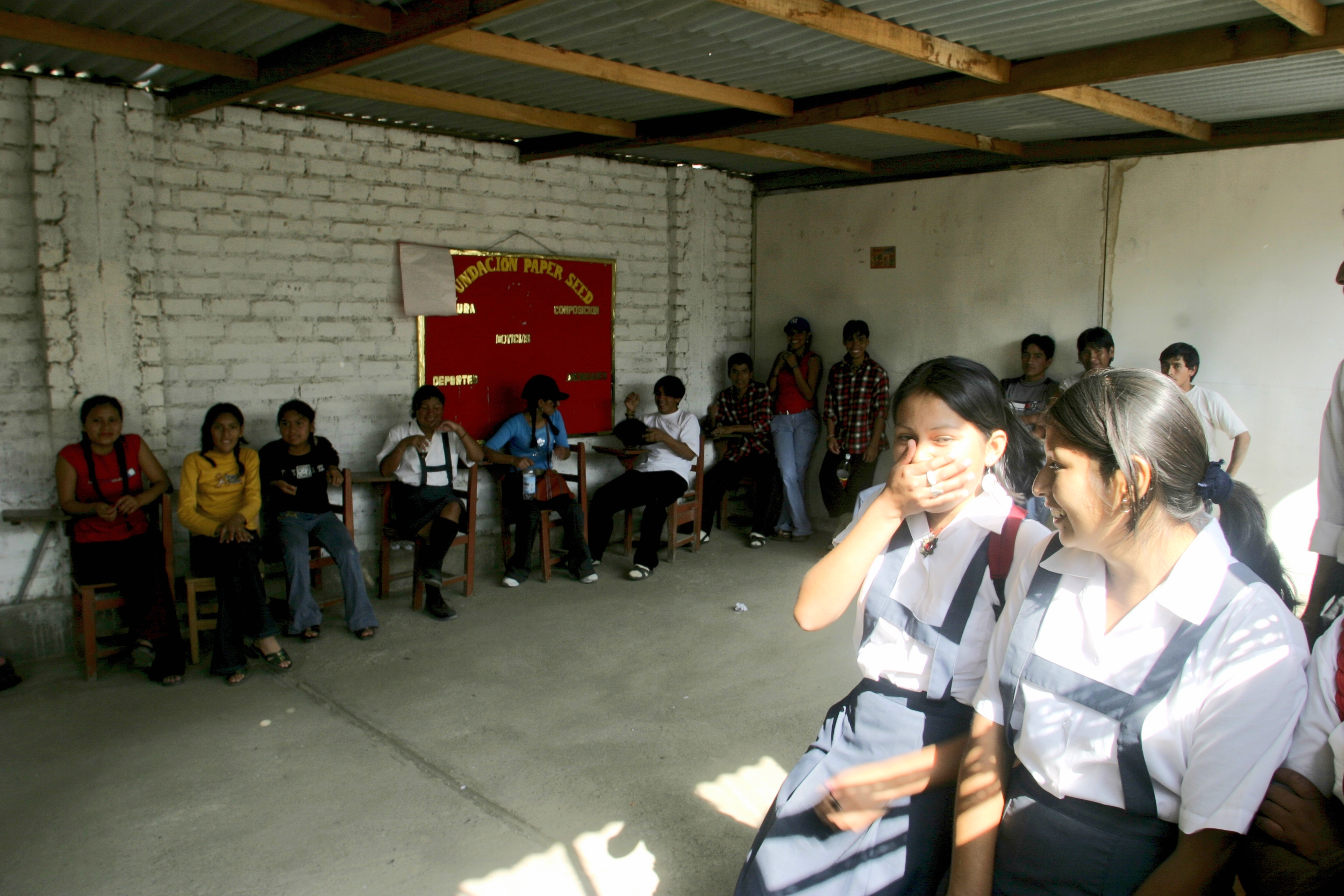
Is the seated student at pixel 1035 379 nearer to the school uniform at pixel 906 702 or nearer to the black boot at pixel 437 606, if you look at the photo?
the black boot at pixel 437 606

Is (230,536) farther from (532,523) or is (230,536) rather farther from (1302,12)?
(1302,12)

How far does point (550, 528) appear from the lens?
5.97 meters

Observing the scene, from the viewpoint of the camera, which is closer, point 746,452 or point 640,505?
point 640,505

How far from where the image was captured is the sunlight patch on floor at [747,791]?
3102 millimetres

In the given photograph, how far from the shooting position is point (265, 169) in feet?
16.5

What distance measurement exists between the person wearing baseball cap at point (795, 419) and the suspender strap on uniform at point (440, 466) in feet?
8.68

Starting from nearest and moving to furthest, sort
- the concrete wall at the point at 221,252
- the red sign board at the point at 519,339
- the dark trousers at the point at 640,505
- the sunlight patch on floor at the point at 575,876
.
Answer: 1. the sunlight patch on floor at the point at 575,876
2. the concrete wall at the point at 221,252
3. the red sign board at the point at 519,339
4. the dark trousers at the point at 640,505

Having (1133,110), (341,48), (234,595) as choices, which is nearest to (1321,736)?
(341,48)

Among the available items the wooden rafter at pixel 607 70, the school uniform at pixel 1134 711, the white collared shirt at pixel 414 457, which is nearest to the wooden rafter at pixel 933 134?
the wooden rafter at pixel 607 70

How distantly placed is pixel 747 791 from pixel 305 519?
282cm

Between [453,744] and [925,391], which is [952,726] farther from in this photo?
[453,744]

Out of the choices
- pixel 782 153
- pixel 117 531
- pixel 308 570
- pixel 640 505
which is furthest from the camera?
pixel 640 505

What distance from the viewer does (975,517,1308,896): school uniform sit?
1343 mm

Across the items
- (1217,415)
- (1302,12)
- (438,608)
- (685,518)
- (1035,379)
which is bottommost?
(438,608)
